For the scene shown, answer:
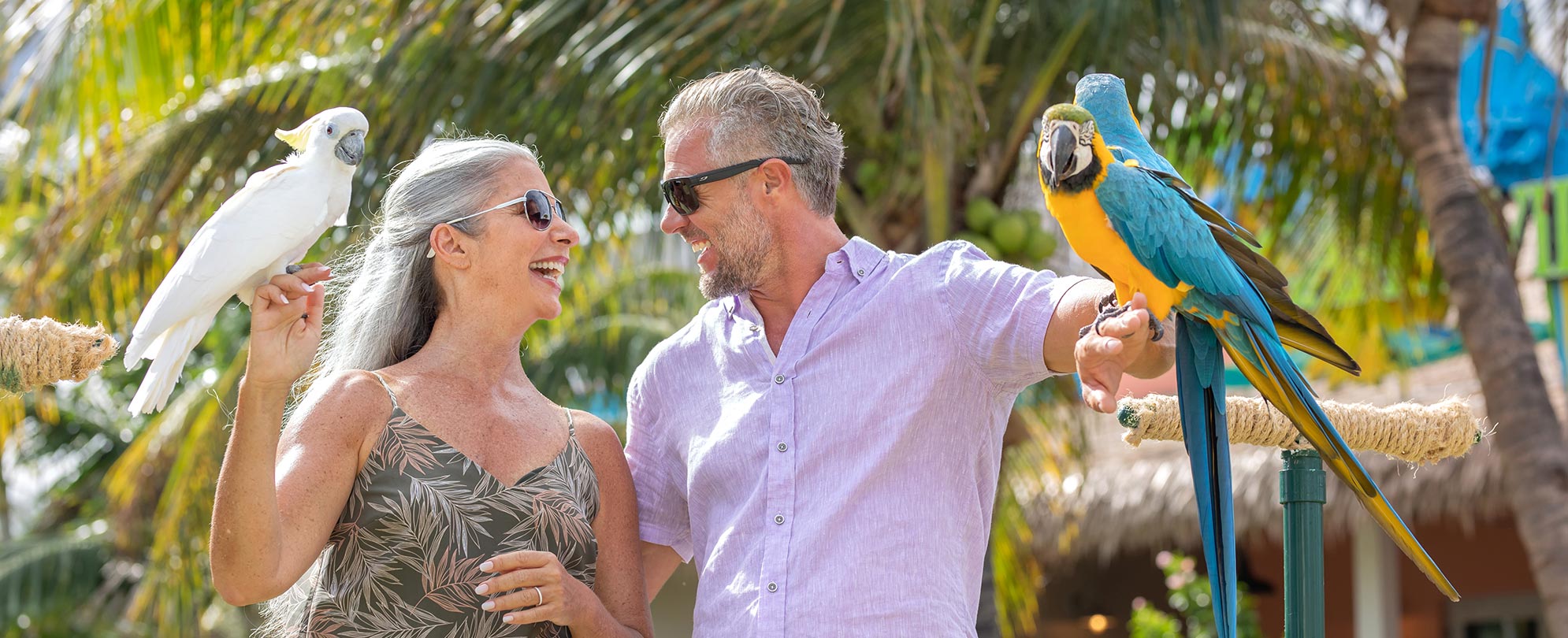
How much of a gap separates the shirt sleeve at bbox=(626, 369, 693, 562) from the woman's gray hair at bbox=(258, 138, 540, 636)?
1.20 feet

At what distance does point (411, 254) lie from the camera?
2098 millimetres

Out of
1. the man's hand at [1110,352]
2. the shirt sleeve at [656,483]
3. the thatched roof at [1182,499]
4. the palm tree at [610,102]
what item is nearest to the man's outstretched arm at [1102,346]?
the man's hand at [1110,352]

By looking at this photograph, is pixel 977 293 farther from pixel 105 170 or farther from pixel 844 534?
pixel 105 170

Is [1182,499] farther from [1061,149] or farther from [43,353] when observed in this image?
[43,353]

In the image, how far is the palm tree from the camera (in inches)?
153

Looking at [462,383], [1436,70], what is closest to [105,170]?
[462,383]

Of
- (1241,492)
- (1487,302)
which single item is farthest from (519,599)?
(1241,492)

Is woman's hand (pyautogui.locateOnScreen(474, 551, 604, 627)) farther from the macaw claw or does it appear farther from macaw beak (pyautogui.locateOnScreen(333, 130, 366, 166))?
the macaw claw

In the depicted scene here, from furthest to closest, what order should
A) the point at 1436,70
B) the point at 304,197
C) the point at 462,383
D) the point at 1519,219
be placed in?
the point at 1519,219
the point at 1436,70
the point at 462,383
the point at 304,197

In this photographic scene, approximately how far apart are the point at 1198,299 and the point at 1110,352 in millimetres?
195

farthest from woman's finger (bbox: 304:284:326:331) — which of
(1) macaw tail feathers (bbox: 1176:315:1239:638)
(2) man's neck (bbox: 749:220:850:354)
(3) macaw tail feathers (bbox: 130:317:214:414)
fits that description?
(1) macaw tail feathers (bbox: 1176:315:1239:638)

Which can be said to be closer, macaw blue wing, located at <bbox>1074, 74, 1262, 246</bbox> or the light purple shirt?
macaw blue wing, located at <bbox>1074, 74, 1262, 246</bbox>

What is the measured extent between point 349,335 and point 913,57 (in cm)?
211

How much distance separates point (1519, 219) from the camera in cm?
670
